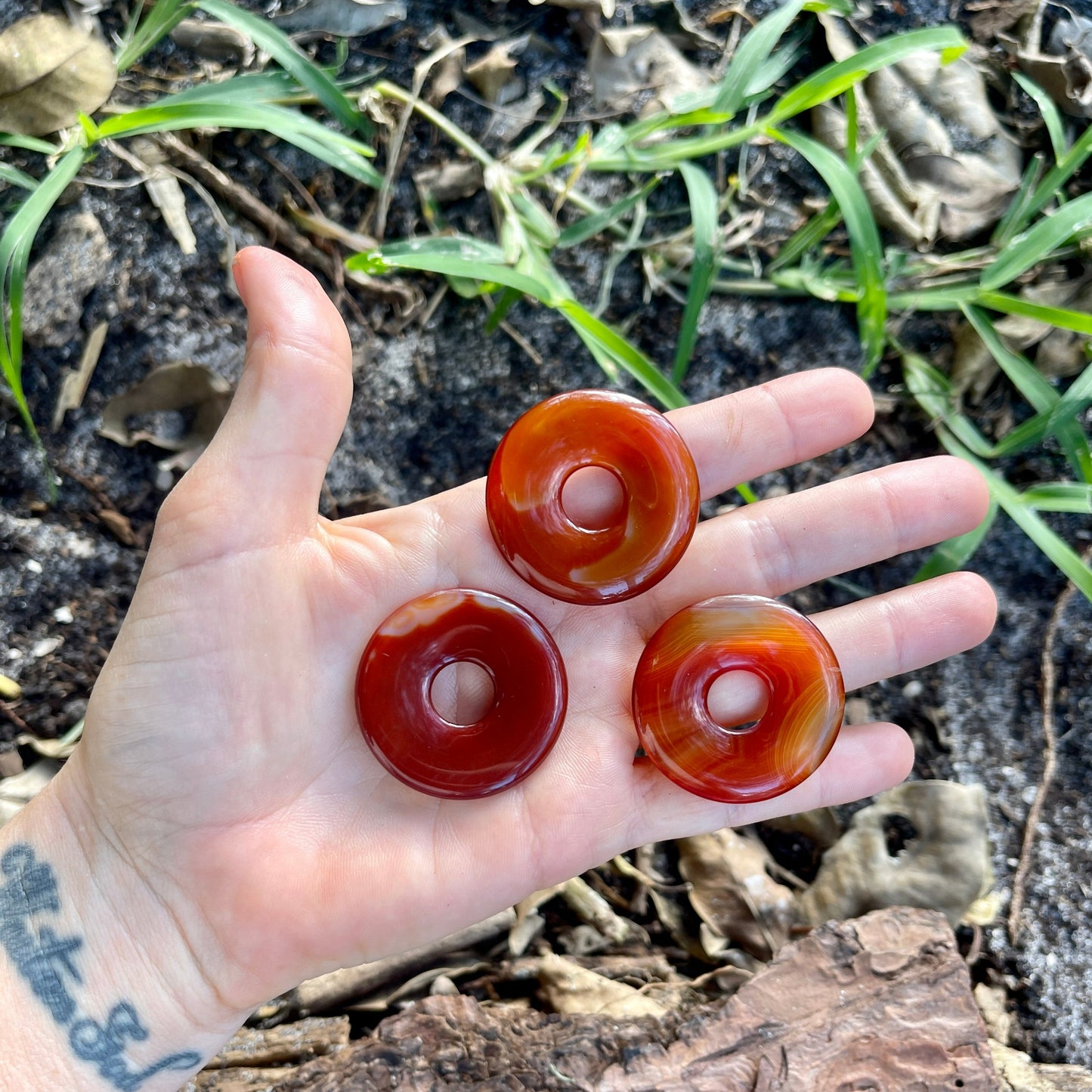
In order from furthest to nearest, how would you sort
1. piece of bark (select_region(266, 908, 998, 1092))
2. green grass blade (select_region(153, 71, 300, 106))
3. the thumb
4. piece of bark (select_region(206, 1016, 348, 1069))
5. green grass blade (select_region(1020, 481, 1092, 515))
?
green grass blade (select_region(1020, 481, 1092, 515))
green grass blade (select_region(153, 71, 300, 106))
piece of bark (select_region(206, 1016, 348, 1069))
piece of bark (select_region(266, 908, 998, 1092))
the thumb

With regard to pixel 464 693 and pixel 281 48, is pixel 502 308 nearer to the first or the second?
pixel 281 48

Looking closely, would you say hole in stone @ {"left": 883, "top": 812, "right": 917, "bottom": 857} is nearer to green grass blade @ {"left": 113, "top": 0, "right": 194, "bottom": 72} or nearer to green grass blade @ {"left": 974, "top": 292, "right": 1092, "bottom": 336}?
green grass blade @ {"left": 974, "top": 292, "right": 1092, "bottom": 336}

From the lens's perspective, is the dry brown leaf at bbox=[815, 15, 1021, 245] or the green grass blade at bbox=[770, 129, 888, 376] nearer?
the green grass blade at bbox=[770, 129, 888, 376]

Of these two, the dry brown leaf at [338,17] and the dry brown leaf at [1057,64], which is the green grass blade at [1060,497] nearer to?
the dry brown leaf at [1057,64]

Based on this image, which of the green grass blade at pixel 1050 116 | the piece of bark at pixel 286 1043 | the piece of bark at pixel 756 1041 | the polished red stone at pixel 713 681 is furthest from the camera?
the green grass blade at pixel 1050 116

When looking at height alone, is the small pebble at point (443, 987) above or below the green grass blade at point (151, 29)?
below

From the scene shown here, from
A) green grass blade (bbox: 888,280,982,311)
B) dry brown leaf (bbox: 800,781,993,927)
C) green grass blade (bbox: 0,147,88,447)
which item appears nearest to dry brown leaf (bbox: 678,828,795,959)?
dry brown leaf (bbox: 800,781,993,927)

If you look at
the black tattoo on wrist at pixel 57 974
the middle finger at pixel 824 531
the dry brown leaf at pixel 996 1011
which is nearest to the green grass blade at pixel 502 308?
the middle finger at pixel 824 531
